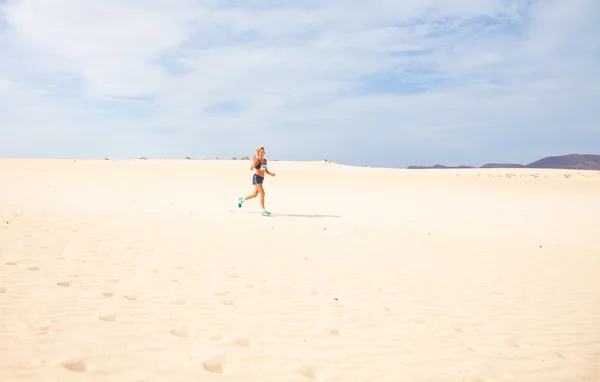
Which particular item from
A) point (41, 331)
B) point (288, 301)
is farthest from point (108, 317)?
point (288, 301)

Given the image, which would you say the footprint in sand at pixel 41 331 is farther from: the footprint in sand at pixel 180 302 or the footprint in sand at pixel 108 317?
the footprint in sand at pixel 180 302

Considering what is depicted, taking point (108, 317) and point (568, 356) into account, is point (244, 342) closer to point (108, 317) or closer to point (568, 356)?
point (108, 317)

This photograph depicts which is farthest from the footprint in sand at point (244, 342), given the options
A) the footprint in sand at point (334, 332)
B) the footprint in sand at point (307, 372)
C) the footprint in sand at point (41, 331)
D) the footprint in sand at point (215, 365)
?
the footprint in sand at point (41, 331)

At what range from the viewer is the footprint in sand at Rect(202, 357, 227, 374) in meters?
3.35

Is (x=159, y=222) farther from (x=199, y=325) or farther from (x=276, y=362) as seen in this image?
(x=276, y=362)

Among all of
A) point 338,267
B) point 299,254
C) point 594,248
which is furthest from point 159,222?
point 594,248

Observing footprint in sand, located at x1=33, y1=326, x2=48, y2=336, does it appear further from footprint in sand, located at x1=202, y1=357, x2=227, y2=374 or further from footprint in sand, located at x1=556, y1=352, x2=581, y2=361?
footprint in sand, located at x1=556, y1=352, x2=581, y2=361

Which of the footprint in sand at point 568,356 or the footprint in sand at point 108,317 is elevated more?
the footprint in sand at point 108,317

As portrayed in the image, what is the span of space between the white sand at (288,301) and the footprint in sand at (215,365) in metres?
0.02

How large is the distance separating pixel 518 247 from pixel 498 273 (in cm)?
314

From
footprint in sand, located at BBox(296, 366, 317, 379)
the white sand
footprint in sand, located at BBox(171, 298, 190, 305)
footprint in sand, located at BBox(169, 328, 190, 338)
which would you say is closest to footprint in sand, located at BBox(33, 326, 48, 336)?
the white sand

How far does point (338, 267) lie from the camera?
285 inches

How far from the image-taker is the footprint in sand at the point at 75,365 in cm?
320

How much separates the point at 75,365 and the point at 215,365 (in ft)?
3.64
